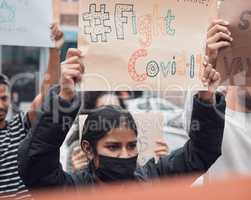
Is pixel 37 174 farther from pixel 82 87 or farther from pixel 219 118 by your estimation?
pixel 219 118

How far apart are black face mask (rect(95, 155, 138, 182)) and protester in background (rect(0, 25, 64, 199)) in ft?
0.92

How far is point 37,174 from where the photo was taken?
151 centimetres

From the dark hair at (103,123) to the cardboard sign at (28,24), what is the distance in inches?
14.1

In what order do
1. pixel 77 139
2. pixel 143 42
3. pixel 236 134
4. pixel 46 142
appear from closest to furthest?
pixel 46 142 → pixel 143 42 → pixel 236 134 → pixel 77 139

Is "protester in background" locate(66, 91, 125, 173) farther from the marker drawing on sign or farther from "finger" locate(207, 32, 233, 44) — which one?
"finger" locate(207, 32, 233, 44)

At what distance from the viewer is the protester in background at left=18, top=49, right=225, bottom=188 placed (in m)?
1.51

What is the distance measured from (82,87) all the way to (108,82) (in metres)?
0.11

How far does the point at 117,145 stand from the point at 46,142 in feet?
1.18

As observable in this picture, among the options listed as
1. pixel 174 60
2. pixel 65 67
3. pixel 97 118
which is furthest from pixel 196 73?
pixel 65 67

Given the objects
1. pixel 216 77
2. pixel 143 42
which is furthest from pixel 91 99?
pixel 216 77

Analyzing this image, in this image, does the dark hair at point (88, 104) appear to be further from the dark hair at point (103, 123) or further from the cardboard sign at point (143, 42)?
the cardboard sign at point (143, 42)

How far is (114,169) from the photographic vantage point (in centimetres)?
172

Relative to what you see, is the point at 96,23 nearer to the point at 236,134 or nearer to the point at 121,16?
the point at 121,16

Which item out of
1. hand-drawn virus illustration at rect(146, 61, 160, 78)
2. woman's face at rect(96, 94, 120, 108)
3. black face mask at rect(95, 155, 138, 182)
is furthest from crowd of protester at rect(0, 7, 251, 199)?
woman's face at rect(96, 94, 120, 108)
